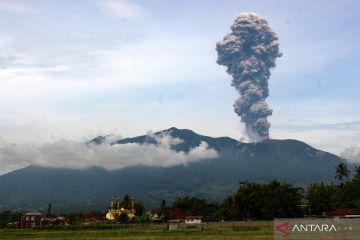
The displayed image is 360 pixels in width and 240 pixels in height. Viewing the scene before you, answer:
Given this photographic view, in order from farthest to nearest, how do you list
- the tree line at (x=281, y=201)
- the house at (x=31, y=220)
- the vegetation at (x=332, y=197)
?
the house at (x=31, y=220) < the vegetation at (x=332, y=197) < the tree line at (x=281, y=201)

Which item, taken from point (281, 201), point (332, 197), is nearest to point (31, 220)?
point (281, 201)

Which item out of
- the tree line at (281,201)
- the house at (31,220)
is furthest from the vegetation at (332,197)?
the house at (31,220)

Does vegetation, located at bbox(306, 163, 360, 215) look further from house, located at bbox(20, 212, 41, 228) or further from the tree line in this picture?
house, located at bbox(20, 212, 41, 228)

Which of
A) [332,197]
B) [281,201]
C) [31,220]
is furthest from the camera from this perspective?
[31,220]

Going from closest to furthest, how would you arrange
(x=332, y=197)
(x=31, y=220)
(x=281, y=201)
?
(x=281, y=201)
(x=332, y=197)
(x=31, y=220)

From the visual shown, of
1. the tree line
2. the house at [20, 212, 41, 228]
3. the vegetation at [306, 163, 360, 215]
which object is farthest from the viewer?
the house at [20, 212, 41, 228]

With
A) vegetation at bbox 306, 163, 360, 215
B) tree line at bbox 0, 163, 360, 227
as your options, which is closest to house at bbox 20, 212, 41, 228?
tree line at bbox 0, 163, 360, 227

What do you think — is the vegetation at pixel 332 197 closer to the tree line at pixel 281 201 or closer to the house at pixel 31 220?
the tree line at pixel 281 201

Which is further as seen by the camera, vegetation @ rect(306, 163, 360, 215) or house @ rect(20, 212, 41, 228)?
house @ rect(20, 212, 41, 228)

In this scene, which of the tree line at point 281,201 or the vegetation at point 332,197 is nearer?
the tree line at point 281,201

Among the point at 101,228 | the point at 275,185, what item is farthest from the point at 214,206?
the point at 101,228

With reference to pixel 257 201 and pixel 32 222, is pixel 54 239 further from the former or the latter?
pixel 32 222

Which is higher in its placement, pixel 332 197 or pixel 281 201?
pixel 332 197

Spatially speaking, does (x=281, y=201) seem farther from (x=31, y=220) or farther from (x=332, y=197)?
(x=31, y=220)
